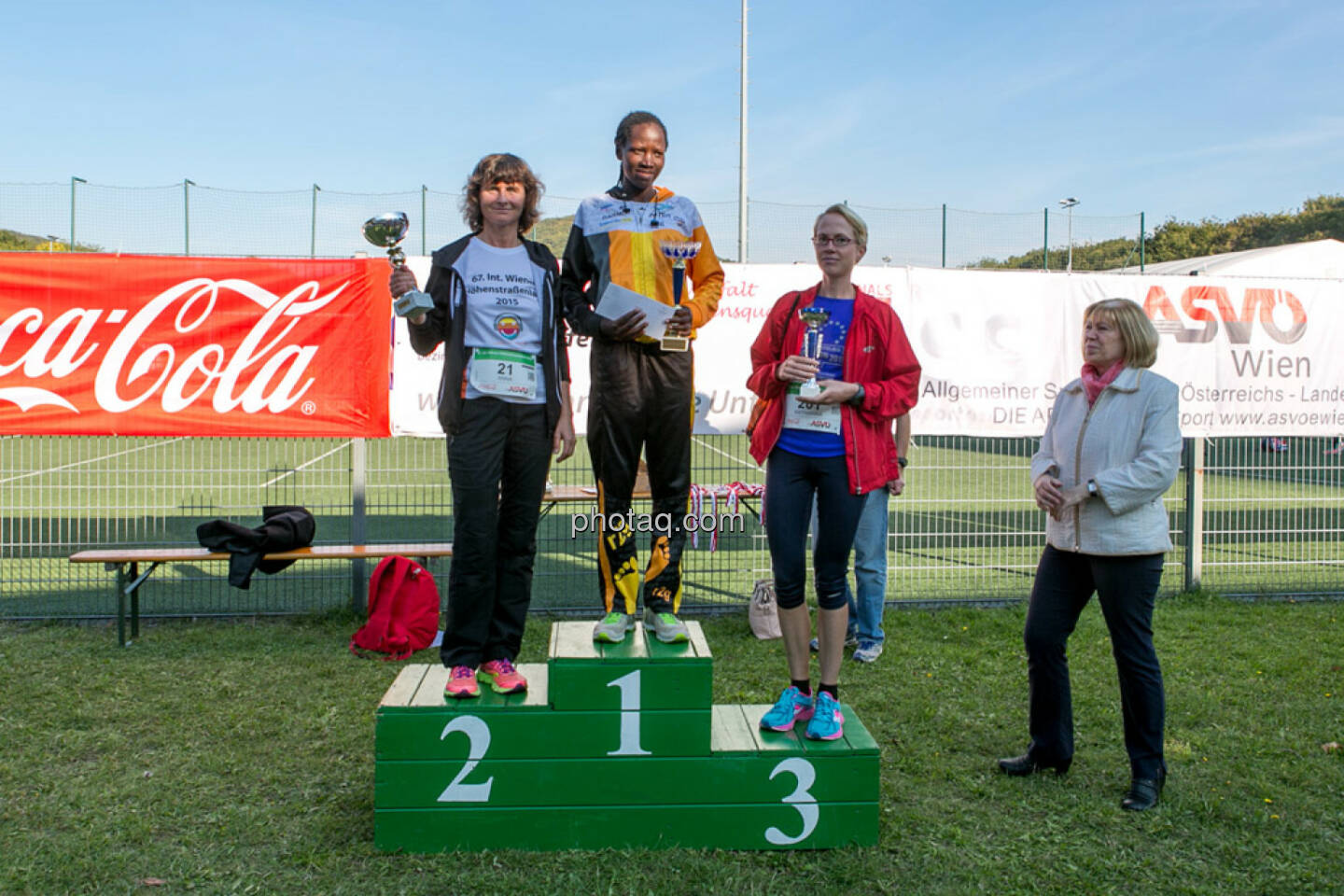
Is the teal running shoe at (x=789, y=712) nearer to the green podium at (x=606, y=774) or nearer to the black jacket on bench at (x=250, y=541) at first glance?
the green podium at (x=606, y=774)

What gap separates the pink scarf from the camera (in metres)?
4.08

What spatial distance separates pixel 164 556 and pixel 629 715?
4.21 metres

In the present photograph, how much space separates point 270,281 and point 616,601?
4.32 meters

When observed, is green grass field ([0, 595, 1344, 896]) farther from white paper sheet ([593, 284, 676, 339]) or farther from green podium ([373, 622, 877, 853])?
white paper sheet ([593, 284, 676, 339])

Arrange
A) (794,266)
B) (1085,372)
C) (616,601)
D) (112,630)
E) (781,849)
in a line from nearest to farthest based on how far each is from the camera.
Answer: (781,849) < (616,601) < (1085,372) < (112,630) < (794,266)

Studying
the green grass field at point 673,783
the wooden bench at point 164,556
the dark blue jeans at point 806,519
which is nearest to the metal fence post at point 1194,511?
the green grass field at point 673,783

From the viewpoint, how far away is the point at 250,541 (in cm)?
652

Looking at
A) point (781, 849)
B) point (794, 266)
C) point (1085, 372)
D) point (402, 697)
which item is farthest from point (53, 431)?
point (1085, 372)

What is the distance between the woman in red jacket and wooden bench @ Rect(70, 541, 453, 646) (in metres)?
3.12

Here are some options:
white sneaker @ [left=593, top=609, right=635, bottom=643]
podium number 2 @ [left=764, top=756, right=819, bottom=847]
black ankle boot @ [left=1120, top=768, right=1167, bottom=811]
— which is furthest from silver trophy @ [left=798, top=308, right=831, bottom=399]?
black ankle boot @ [left=1120, top=768, right=1167, bottom=811]

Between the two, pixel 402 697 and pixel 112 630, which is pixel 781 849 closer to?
pixel 402 697

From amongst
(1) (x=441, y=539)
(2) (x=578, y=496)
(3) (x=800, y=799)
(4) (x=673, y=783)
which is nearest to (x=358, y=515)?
(2) (x=578, y=496)

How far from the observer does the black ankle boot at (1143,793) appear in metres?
4.00

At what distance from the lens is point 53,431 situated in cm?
691
